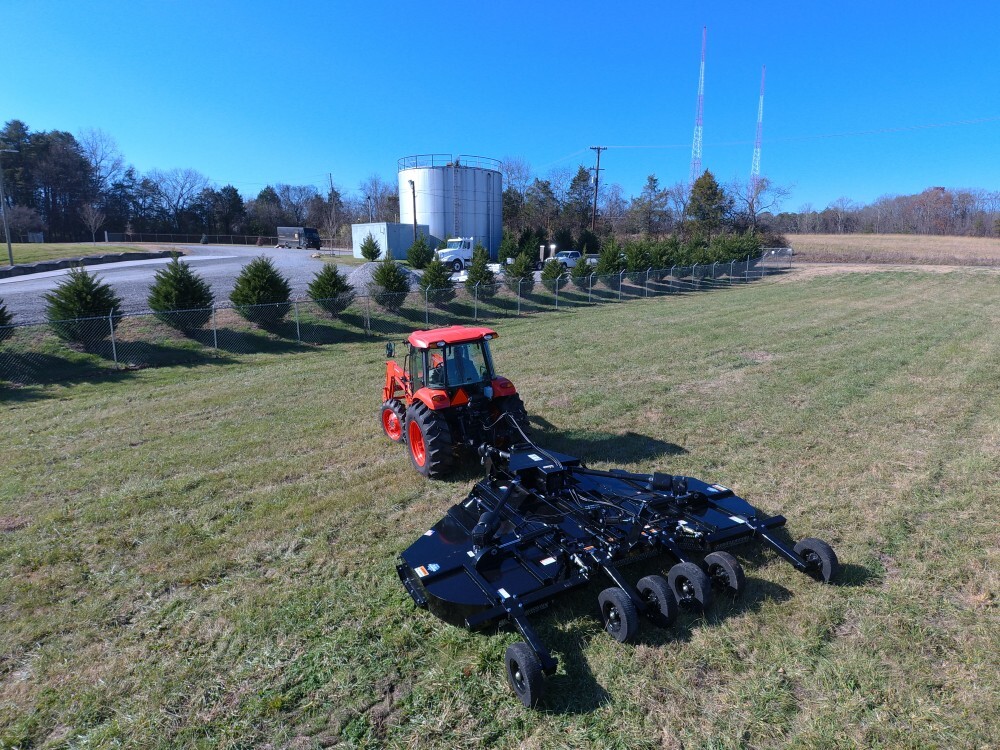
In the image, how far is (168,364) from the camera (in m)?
15.0

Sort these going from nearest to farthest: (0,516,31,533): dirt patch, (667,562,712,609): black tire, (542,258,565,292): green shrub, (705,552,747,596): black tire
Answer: (667,562,712,609): black tire, (705,552,747,596): black tire, (0,516,31,533): dirt patch, (542,258,565,292): green shrub

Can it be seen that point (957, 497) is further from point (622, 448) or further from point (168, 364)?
point (168, 364)

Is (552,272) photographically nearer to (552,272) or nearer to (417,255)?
(552,272)

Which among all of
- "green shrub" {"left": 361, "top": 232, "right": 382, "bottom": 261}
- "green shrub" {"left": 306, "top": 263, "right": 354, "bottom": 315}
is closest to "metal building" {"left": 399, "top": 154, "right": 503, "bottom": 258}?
"green shrub" {"left": 361, "top": 232, "right": 382, "bottom": 261}

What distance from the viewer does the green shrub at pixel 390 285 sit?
21031 mm

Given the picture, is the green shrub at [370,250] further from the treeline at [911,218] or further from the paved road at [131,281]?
the treeline at [911,218]

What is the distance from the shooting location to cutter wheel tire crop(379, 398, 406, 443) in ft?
26.9

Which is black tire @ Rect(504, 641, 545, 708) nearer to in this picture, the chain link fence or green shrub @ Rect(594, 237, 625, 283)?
the chain link fence

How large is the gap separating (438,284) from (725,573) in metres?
19.0

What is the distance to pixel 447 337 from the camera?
24.8ft

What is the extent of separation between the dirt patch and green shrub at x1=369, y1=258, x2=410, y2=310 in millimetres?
15220

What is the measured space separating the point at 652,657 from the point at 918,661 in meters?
1.90

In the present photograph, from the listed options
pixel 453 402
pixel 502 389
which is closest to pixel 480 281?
pixel 502 389

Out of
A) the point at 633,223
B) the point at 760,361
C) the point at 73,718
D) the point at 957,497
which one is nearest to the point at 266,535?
the point at 73,718
